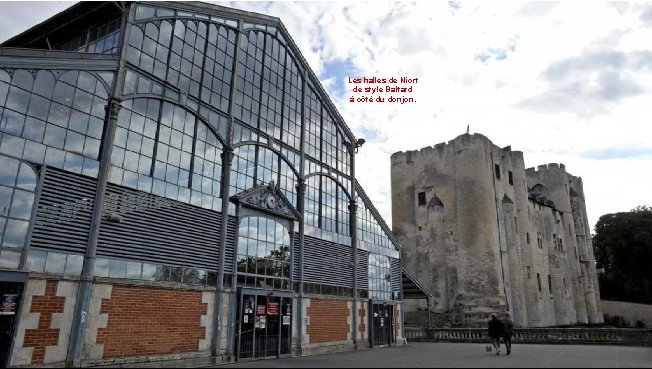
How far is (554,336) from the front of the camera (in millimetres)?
25484

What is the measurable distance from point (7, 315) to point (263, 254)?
867 cm

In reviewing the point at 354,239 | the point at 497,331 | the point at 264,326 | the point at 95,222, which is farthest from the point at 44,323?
the point at 497,331

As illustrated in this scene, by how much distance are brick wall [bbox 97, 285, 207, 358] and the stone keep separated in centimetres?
3057

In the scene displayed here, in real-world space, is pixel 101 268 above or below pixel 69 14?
below

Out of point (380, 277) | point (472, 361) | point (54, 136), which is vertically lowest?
point (472, 361)

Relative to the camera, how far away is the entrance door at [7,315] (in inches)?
367

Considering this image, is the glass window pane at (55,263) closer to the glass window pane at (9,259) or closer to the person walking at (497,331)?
the glass window pane at (9,259)

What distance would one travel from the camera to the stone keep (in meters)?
39.5

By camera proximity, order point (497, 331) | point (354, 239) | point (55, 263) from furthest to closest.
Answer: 1. point (354, 239)
2. point (497, 331)
3. point (55, 263)

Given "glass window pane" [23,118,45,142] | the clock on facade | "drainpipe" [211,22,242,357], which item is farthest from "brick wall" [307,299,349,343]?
"glass window pane" [23,118,45,142]

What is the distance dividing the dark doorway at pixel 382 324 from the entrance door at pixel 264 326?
6.63 metres

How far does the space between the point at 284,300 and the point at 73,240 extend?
8.51 metres

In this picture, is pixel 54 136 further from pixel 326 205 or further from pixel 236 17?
pixel 326 205

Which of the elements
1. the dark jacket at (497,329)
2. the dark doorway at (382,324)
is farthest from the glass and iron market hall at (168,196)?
the dark jacket at (497,329)
